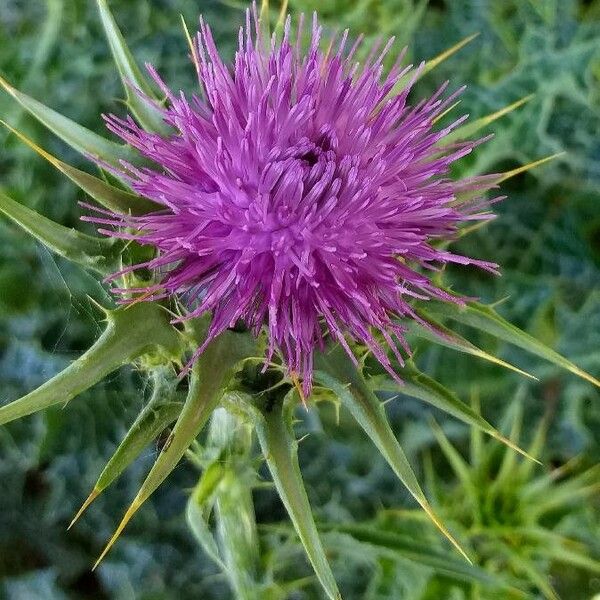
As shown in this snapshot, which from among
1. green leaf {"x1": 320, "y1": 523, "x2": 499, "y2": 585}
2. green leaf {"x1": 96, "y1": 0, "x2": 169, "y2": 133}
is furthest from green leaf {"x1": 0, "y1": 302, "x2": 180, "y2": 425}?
green leaf {"x1": 320, "y1": 523, "x2": 499, "y2": 585}

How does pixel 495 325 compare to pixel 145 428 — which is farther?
pixel 495 325

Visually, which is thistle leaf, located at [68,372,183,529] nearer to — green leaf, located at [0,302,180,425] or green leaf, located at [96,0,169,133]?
green leaf, located at [0,302,180,425]

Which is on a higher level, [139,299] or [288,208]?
[288,208]

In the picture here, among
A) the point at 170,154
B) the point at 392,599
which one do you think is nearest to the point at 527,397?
the point at 392,599

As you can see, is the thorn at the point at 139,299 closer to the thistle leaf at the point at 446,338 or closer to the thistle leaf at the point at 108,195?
the thistle leaf at the point at 108,195

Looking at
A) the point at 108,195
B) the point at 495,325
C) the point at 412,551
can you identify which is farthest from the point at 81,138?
the point at 412,551

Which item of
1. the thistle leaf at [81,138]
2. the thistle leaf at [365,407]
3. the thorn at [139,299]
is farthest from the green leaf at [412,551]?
the thistle leaf at [81,138]

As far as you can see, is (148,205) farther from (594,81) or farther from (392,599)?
(594,81)

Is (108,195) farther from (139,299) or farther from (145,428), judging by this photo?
(145,428)
